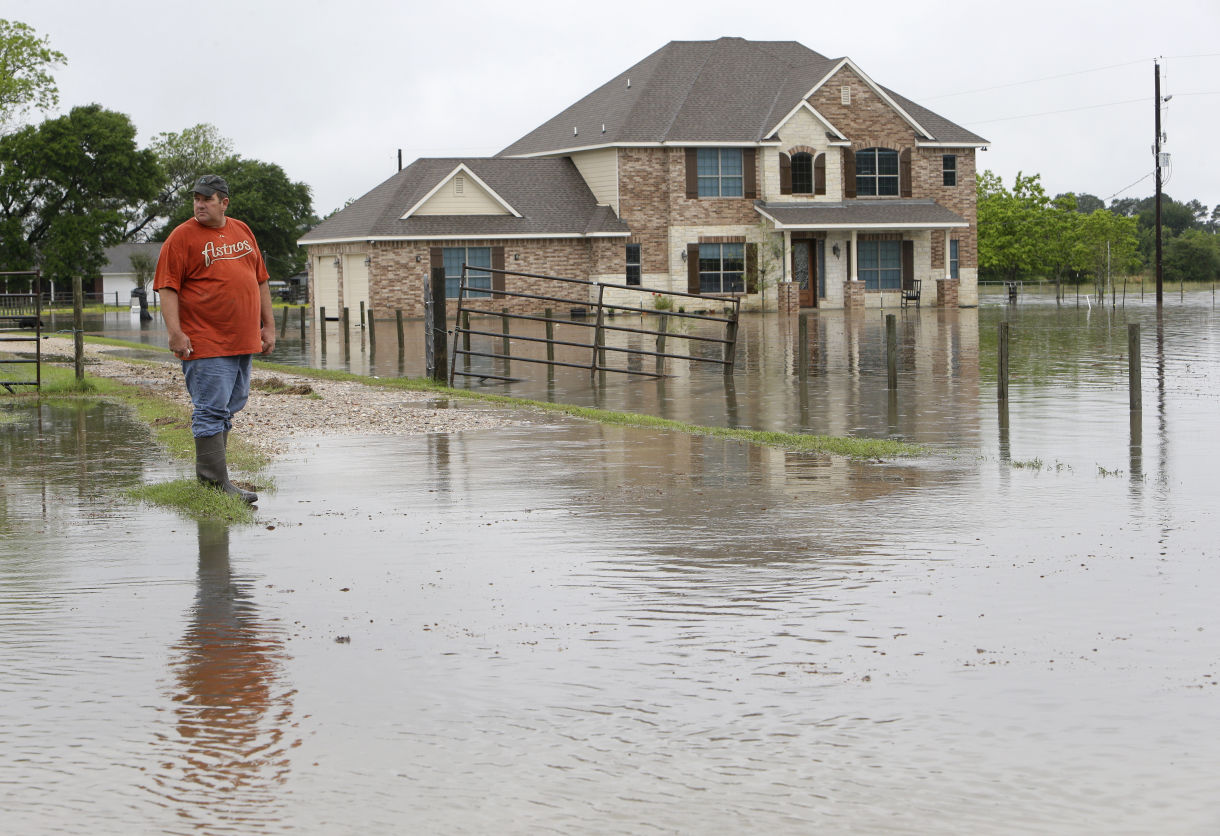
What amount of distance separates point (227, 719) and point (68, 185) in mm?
72661

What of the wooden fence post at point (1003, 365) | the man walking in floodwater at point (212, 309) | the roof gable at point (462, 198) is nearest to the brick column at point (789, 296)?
the roof gable at point (462, 198)

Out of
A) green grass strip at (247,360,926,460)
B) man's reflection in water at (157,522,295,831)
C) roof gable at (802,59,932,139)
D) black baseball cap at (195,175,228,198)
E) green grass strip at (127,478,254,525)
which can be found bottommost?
man's reflection in water at (157,522,295,831)

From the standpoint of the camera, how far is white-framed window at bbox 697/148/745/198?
51938 millimetres

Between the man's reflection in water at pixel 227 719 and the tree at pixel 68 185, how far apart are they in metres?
68.9

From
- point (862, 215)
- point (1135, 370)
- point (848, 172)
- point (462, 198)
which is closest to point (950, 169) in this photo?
point (848, 172)

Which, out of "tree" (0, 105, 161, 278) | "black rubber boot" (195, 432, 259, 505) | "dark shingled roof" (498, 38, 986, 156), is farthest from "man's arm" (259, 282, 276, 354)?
"tree" (0, 105, 161, 278)

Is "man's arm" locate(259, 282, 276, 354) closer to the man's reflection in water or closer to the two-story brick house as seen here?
the man's reflection in water

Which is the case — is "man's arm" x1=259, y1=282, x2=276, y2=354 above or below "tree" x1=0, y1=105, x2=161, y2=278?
below

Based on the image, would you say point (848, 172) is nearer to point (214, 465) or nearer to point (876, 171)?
point (876, 171)

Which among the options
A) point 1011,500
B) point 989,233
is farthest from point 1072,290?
point 1011,500

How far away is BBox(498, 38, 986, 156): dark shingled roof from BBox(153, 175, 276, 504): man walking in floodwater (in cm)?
4204

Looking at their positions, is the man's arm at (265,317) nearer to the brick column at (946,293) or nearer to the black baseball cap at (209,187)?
the black baseball cap at (209,187)

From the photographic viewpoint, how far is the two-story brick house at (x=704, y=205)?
50.3m

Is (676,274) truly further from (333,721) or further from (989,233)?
(333,721)
